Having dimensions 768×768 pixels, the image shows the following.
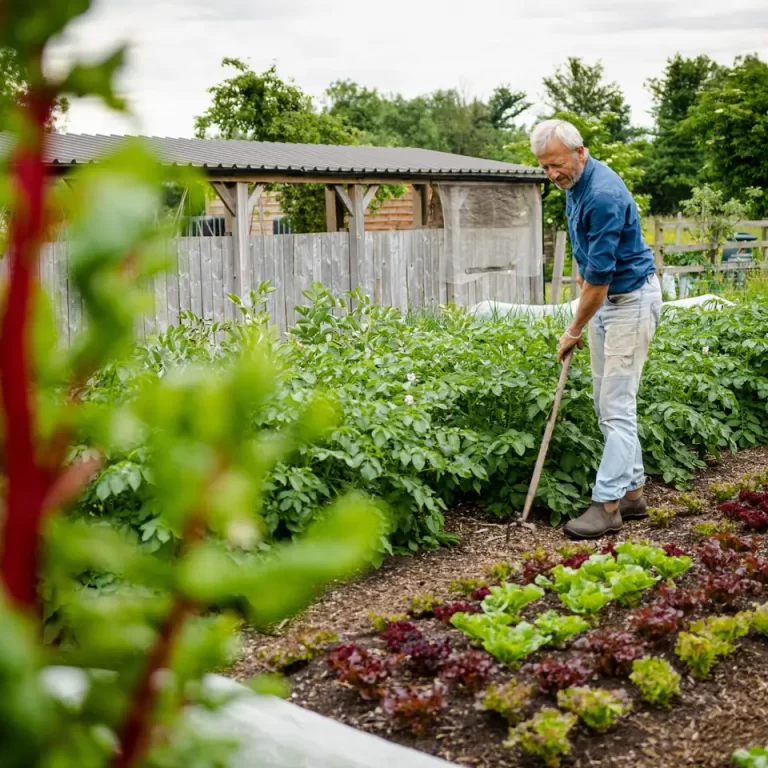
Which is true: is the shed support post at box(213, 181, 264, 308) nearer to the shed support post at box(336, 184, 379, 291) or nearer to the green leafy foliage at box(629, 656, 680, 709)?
the shed support post at box(336, 184, 379, 291)

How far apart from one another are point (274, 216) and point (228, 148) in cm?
1202

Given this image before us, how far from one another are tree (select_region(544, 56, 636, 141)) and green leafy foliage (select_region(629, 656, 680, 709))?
5581 centimetres

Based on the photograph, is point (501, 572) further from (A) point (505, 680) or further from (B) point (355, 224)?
(B) point (355, 224)

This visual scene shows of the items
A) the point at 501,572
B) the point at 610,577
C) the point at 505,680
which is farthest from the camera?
the point at 501,572

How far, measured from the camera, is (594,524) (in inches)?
203

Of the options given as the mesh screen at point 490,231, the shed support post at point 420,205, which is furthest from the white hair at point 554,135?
the shed support post at point 420,205

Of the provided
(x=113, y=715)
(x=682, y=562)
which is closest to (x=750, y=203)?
(x=682, y=562)

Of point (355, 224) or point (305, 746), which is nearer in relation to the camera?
point (305, 746)

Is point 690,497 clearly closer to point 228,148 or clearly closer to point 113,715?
point 113,715

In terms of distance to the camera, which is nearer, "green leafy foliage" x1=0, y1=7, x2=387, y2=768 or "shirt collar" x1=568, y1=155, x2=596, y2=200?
"green leafy foliage" x1=0, y1=7, x2=387, y2=768


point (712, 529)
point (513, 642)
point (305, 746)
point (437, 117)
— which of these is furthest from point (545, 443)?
point (437, 117)

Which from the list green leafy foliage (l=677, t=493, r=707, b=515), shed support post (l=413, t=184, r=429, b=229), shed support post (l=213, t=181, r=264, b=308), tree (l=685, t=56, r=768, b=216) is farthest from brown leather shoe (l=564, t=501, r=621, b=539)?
tree (l=685, t=56, r=768, b=216)

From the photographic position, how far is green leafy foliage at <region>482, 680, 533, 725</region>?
2848 mm

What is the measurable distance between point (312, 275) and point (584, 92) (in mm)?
48280
